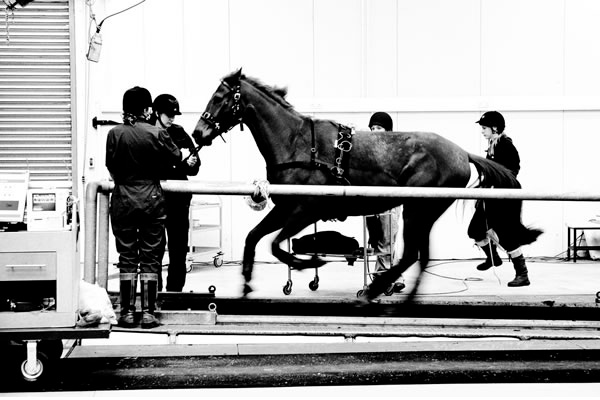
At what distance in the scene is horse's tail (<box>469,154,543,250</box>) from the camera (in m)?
5.90

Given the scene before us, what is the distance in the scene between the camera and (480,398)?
396 centimetres

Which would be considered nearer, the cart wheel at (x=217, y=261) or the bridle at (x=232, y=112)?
the bridle at (x=232, y=112)

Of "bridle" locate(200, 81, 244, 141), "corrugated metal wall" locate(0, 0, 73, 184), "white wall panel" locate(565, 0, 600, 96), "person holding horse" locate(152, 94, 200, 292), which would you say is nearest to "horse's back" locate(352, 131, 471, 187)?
"bridle" locate(200, 81, 244, 141)

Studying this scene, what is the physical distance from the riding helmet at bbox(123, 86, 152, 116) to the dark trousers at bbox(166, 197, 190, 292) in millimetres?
1204

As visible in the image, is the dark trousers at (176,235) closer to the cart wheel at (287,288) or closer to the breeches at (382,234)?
the cart wheel at (287,288)

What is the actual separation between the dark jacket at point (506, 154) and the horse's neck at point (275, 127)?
8.19 ft

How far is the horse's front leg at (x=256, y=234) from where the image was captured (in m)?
5.46

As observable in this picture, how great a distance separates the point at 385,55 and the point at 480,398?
6888 mm

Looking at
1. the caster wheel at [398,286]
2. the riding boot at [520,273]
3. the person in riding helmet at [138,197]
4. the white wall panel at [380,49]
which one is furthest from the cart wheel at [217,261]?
the person in riding helmet at [138,197]

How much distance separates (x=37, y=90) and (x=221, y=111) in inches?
188

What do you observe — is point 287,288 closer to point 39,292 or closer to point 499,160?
point 499,160

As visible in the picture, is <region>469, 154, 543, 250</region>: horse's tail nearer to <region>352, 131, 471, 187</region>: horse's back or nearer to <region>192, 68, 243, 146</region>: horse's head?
<region>352, 131, 471, 187</region>: horse's back

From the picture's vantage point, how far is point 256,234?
5.46 m

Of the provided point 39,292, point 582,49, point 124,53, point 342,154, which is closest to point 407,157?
point 342,154
